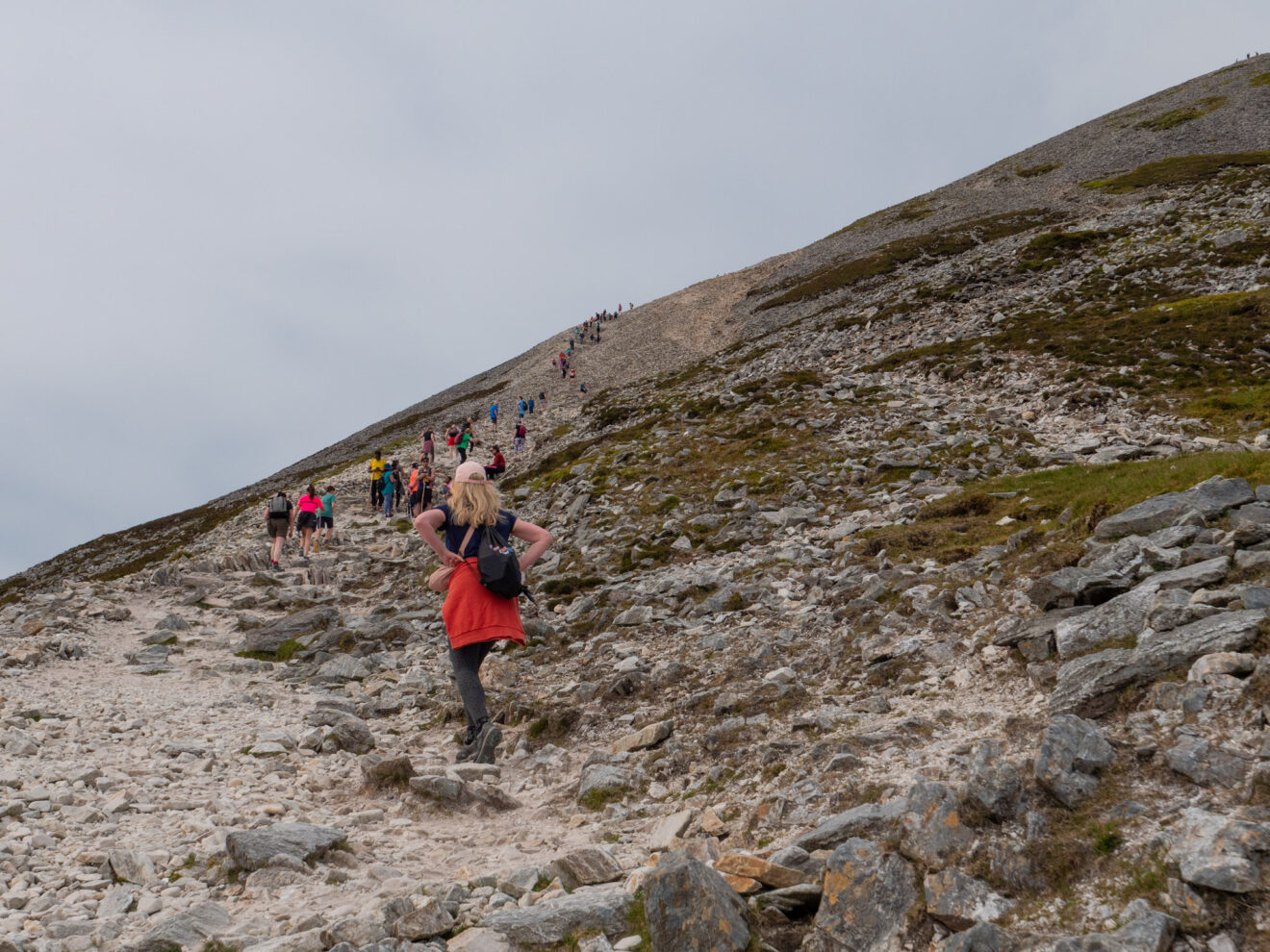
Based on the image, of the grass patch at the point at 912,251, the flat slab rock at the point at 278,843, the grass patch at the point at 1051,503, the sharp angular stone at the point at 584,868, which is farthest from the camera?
the grass patch at the point at 912,251

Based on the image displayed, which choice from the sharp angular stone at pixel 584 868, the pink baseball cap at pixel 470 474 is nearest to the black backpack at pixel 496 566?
the pink baseball cap at pixel 470 474

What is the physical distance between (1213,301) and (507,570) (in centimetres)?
3032

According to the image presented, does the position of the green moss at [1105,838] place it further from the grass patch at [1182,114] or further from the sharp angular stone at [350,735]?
the grass patch at [1182,114]

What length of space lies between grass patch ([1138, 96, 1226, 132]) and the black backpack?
120 meters

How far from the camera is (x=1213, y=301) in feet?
92.1

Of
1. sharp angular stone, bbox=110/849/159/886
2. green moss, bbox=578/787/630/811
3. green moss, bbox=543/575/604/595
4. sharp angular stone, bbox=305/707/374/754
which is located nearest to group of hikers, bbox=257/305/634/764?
sharp angular stone, bbox=305/707/374/754

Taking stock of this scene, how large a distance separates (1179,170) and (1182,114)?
39282 millimetres

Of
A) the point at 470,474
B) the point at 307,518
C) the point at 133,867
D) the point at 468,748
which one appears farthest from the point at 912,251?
the point at 133,867

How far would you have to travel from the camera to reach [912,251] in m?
74.2

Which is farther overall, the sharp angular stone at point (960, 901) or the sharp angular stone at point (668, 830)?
the sharp angular stone at point (668, 830)

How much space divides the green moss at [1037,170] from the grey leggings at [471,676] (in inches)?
4430

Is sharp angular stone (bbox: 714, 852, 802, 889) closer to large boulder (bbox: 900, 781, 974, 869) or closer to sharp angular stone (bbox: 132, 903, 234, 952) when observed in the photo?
large boulder (bbox: 900, 781, 974, 869)

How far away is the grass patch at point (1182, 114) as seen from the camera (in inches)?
3851

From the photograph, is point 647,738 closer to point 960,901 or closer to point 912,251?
point 960,901
